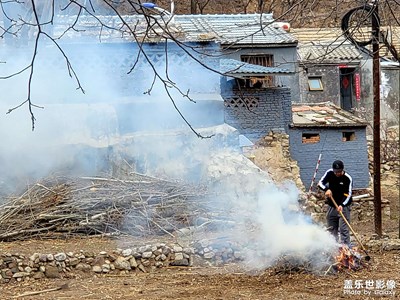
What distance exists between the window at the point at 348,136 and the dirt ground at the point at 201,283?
8.84m

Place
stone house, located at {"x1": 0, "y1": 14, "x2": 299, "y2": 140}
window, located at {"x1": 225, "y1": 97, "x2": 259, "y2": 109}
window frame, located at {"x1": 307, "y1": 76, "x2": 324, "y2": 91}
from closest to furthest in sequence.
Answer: stone house, located at {"x1": 0, "y1": 14, "x2": 299, "y2": 140} → window, located at {"x1": 225, "y1": 97, "x2": 259, "y2": 109} → window frame, located at {"x1": 307, "y1": 76, "x2": 324, "y2": 91}

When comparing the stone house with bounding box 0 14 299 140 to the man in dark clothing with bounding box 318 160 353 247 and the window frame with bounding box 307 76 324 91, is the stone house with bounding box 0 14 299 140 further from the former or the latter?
the window frame with bounding box 307 76 324 91

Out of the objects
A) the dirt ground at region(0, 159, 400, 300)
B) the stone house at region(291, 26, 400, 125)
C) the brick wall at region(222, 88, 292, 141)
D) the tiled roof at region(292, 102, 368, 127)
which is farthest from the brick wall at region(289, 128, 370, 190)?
the dirt ground at region(0, 159, 400, 300)

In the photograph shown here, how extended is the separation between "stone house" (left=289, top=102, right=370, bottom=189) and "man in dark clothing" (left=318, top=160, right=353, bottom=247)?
25.3 feet

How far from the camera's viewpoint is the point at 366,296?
8312mm

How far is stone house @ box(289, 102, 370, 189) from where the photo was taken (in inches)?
755

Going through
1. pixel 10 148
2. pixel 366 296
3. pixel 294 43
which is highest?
pixel 294 43

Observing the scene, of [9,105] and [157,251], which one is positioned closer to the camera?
[157,251]

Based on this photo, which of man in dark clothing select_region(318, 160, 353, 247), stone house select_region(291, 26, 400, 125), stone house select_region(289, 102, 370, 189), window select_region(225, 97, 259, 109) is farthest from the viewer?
stone house select_region(291, 26, 400, 125)

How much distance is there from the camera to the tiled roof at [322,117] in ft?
63.4

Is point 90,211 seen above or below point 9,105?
below

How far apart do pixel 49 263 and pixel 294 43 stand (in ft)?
37.3

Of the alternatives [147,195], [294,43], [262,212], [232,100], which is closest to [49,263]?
[147,195]

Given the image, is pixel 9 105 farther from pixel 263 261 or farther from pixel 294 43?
pixel 294 43
